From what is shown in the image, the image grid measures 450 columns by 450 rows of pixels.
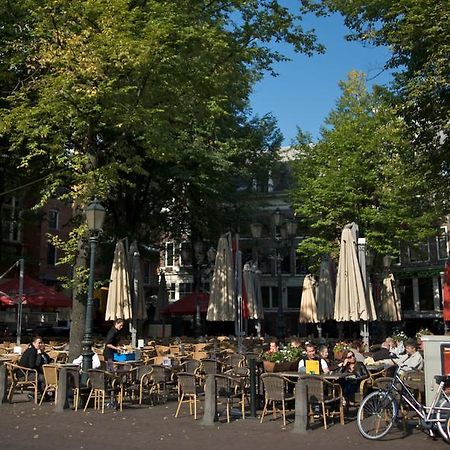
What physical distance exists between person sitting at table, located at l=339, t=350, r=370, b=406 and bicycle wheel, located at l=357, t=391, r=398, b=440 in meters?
1.54

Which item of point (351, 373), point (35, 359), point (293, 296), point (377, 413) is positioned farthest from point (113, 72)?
point (293, 296)

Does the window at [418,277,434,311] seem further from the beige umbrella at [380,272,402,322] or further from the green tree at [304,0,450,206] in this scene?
the green tree at [304,0,450,206]

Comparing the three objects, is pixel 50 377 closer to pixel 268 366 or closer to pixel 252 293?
pixel 268 366

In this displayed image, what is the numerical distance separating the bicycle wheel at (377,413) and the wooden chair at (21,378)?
732 cm

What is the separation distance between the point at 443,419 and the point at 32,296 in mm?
17350

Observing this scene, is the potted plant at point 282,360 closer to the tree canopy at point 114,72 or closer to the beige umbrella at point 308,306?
the tree canopy at point 114,72

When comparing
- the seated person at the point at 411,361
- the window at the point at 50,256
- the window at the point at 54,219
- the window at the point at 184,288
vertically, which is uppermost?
the window at the point at 54,219

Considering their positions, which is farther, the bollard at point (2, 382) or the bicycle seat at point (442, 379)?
the bollard at point (2, 382)

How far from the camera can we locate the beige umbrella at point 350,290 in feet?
53.0

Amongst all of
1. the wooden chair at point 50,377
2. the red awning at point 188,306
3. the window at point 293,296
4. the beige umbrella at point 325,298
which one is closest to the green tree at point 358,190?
the red awning at point 188,306

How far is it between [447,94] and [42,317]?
118 ft

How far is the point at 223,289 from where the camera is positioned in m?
18.5

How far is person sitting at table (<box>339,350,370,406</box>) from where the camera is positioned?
424 inches

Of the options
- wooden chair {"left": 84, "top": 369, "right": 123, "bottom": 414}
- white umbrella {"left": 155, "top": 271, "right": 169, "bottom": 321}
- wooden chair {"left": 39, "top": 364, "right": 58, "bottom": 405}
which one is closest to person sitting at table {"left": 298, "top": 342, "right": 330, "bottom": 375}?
wooden chair {"left": 84, "top": 369, "right": 123, "bottom": 414}
